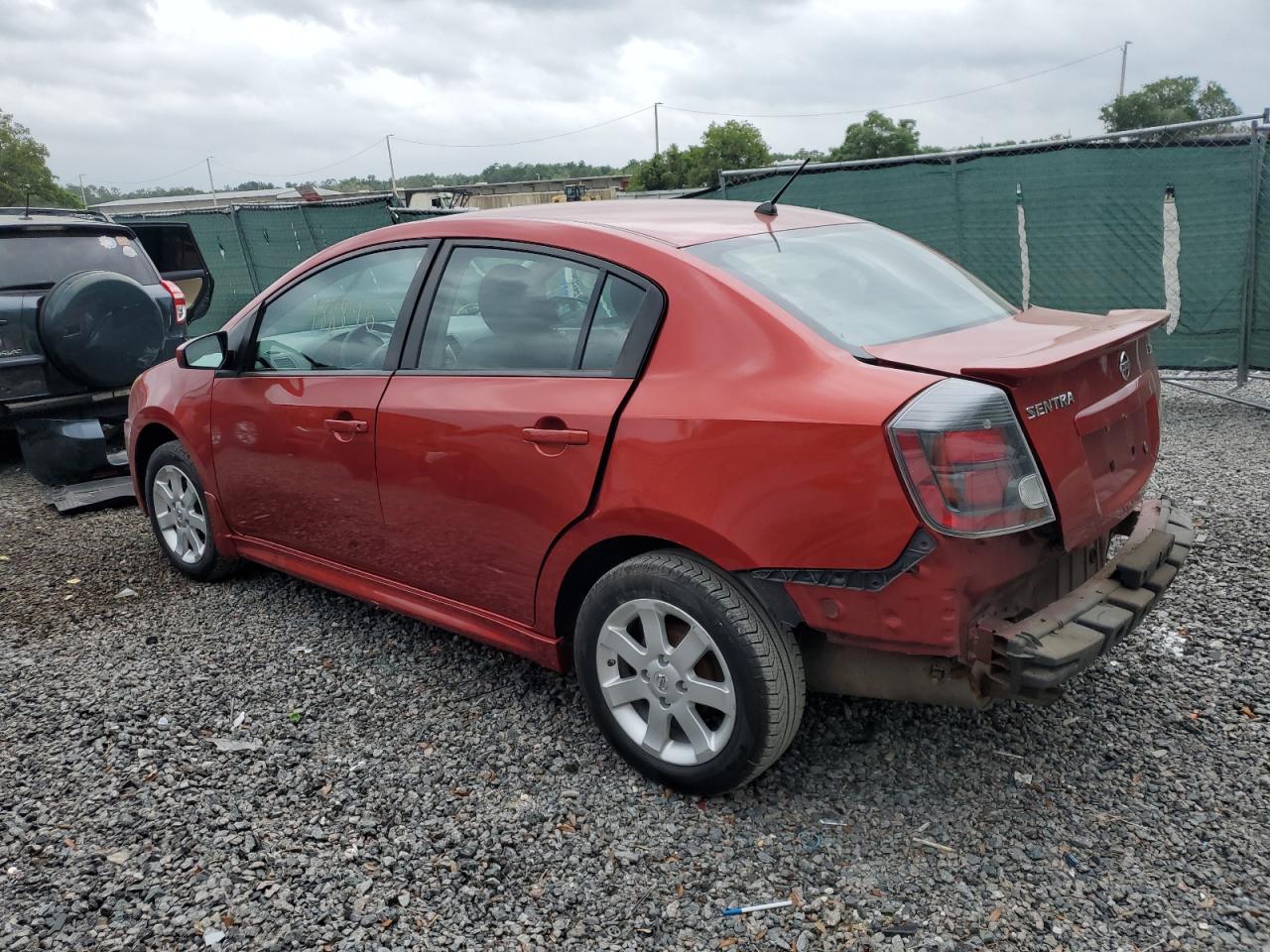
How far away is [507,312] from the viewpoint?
3193 millimetres

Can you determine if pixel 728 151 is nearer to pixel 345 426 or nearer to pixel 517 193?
pixel 517 193

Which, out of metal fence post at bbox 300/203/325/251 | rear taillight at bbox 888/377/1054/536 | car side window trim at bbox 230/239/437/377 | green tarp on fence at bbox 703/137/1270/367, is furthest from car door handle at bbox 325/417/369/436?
metal fence post at bbox 300/203/325/251

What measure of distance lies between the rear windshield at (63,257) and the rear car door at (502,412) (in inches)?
182

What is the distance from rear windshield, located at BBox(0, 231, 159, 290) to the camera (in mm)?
6539

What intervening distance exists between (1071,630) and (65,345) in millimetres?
6307

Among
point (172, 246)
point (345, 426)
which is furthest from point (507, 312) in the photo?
point (172, 246)

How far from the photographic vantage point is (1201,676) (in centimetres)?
334

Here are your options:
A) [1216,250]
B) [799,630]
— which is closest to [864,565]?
[799,630]

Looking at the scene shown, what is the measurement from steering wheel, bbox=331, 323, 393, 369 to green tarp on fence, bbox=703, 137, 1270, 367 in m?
5.93

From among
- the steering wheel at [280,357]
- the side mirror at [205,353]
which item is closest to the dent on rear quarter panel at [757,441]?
the steering wheel at [280,357]

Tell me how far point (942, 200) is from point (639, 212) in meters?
5.71

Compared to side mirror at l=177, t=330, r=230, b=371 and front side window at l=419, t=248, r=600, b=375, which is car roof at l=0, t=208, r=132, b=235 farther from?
front side window at l=419, t=248, r=600, b=375

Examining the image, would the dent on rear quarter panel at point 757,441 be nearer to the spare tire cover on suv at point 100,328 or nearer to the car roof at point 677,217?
the car roof at point 677,217

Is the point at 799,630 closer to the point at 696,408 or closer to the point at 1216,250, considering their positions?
the point at 696,408
